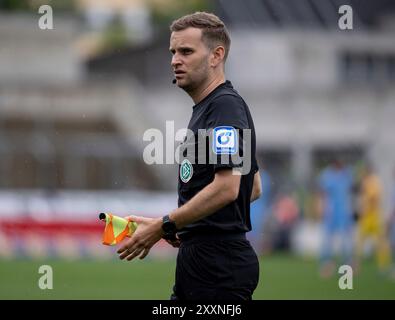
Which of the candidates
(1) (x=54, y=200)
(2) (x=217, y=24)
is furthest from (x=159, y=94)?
(2) (x=217, y=24)

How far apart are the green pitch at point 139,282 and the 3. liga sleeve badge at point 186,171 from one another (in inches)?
298

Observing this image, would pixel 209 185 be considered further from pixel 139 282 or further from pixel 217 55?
pixel 139 282

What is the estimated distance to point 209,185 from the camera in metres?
5.81

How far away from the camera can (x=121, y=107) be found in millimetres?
40375

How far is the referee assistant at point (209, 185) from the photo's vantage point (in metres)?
5.81

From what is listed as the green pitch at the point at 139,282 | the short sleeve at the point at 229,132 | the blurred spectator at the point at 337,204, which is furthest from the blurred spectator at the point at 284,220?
the short sleeve at the point at 229,132

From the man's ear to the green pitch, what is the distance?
7.72 metres

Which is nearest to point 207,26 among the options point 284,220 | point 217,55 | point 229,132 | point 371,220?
point 217,55

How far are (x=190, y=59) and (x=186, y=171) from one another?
650 mm

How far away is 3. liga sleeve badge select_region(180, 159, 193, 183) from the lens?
238 inches

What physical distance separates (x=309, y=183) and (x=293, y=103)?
1097cm

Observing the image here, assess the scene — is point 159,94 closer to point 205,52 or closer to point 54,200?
point 54,200

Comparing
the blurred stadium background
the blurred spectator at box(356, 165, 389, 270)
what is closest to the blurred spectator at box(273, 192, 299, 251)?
the blurred stadium background

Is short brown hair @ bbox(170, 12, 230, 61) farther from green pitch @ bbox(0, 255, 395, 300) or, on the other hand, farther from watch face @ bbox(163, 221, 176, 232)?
green pitch @ bbox(0, 255, 395, 300)
